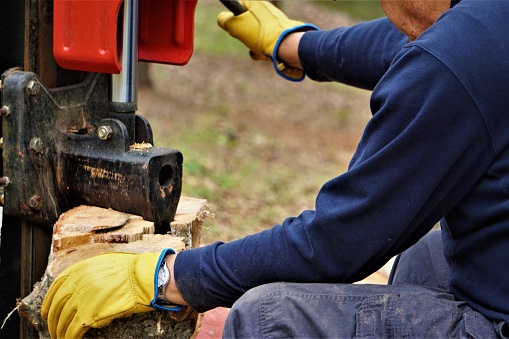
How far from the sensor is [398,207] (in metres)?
1.66

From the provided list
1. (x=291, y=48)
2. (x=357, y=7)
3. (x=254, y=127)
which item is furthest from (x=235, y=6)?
(x=357, y=7)

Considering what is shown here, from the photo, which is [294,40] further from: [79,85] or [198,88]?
[198,88]

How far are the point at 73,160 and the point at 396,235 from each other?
1.10m

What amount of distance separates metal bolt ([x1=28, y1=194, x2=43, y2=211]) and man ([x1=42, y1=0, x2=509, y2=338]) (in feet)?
1.22

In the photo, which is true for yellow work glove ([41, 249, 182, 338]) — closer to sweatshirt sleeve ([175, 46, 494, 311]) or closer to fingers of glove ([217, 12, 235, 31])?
sweatshirt sleeve ([175, 46, 494, 311])

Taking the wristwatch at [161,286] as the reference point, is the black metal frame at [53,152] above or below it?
above

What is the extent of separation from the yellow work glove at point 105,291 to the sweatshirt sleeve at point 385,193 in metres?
0.11

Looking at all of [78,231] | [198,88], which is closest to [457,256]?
[78,231]

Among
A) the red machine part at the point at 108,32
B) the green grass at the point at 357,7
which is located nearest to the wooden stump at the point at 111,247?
the red machine part at the point at 108,32

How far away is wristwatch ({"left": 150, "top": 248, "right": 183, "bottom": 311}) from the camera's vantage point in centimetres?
184

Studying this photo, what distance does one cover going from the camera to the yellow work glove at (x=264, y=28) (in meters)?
3.03

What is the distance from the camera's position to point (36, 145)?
85.7 inches

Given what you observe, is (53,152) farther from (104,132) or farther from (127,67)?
(127,67)

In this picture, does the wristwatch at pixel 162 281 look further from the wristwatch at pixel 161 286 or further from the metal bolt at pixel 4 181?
the metal bolt at pixel 4 181
